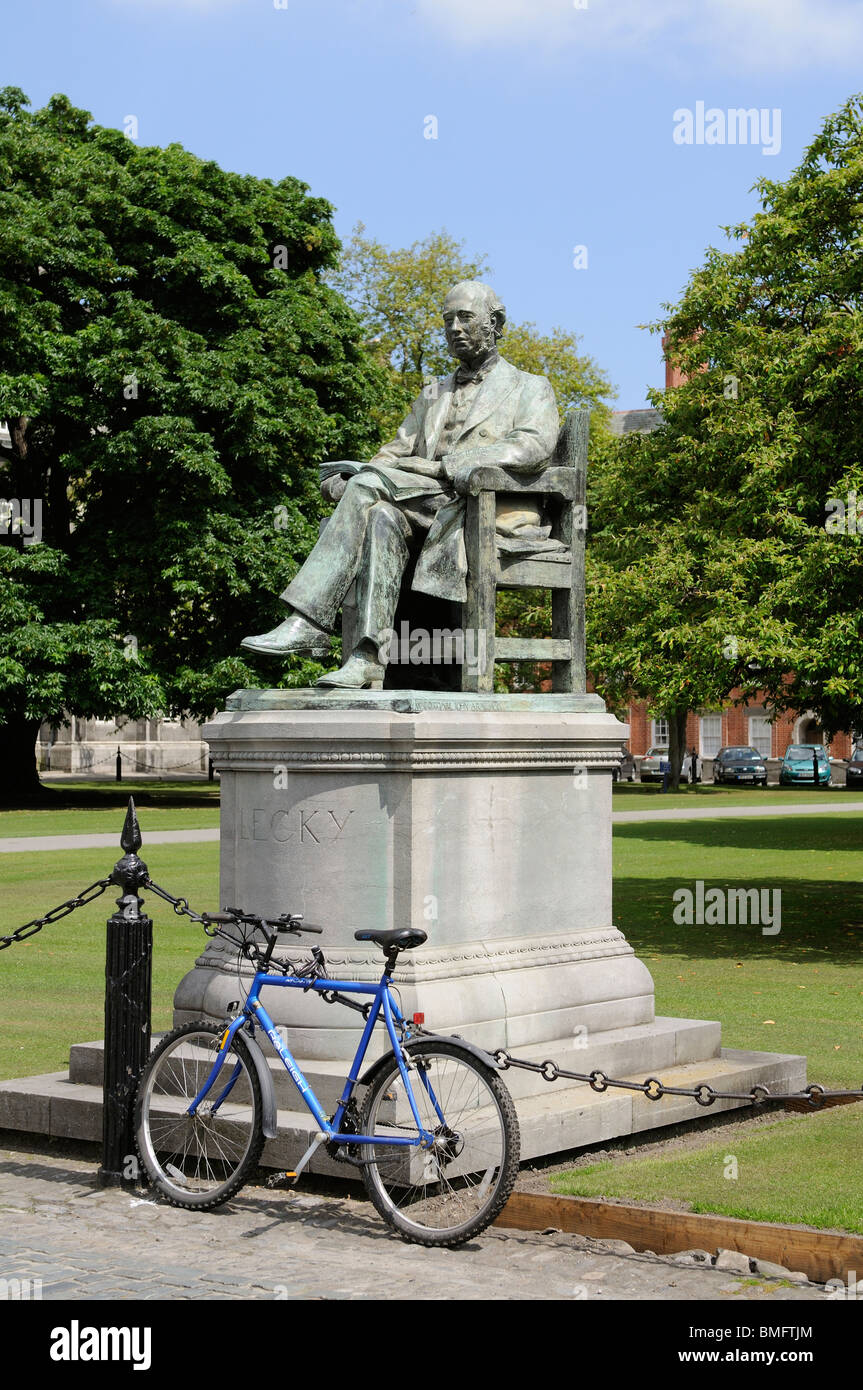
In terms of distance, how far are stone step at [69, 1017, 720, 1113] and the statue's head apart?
3483 millimetres

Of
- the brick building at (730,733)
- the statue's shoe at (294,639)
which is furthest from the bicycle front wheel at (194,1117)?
the brick building at (730,733)

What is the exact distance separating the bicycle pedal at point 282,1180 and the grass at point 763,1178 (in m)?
0.98

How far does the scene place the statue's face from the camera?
8.34m

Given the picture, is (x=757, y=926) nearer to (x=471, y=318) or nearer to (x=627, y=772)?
(x=471, y=318)

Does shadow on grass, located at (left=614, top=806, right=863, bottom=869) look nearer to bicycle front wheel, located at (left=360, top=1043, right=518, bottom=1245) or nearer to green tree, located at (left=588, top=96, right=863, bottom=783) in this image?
green tree, located at (left=588, top=96, right=863, bottom=783)

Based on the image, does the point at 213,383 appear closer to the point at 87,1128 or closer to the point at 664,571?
the point at 664,571

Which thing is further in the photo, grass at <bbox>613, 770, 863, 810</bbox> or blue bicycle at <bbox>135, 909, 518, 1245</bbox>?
grass at <bbox>613, 770, 863, 810</bbox>

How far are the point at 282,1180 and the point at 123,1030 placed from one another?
2.83 feet

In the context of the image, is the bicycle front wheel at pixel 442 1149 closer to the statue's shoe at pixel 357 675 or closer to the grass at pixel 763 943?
the statue's shoe at pixel 357 675

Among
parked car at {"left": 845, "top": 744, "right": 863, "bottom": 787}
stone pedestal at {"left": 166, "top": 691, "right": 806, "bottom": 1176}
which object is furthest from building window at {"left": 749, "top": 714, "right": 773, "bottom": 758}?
stone pedestal at {"left": 166, "top": 691, "right": 806, "bottom": 1176}

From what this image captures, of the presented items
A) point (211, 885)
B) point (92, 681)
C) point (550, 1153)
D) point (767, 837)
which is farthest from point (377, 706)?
point (92, 681)

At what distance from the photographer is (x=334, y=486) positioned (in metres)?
8.30

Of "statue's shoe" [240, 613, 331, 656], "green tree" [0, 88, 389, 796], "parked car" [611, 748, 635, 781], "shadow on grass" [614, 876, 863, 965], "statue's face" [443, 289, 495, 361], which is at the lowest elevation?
"parked car" [611, 748, 635, 781]

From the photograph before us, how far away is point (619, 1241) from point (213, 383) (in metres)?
28.3
